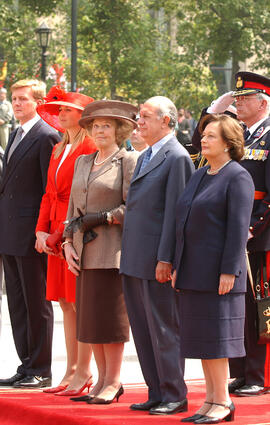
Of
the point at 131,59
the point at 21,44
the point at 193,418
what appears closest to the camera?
the point at 193,418

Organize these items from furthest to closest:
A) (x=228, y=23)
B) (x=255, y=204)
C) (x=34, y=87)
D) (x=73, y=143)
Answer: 1. (x=228, y=23)
2. (x=34, y=87)
3. (x=73, y=143)
4. (x=255, y=204)

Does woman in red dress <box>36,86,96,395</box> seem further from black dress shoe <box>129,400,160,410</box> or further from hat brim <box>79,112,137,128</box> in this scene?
black dress shoe <box>129,400,160,410</box>

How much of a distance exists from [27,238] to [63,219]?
18.6 inches

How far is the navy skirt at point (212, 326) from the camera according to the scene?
6410 millimetres

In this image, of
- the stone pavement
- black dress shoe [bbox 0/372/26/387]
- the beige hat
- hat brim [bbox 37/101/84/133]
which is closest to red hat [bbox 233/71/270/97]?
the beige hat

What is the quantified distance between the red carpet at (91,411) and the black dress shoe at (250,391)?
66mm

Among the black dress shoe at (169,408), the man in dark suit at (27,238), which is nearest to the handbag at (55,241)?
the man in dark suit at (27,238)

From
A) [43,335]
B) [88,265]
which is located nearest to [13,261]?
[43,335]

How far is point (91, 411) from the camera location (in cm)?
689

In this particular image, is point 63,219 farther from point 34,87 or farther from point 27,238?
point 34,87

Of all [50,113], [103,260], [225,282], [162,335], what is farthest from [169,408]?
[50,113]

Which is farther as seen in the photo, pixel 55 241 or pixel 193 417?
pixel 55 241

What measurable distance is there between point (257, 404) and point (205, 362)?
0.95 meters

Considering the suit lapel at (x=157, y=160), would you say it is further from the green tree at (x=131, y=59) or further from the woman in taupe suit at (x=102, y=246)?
the green tree at (x=131, y=59)
